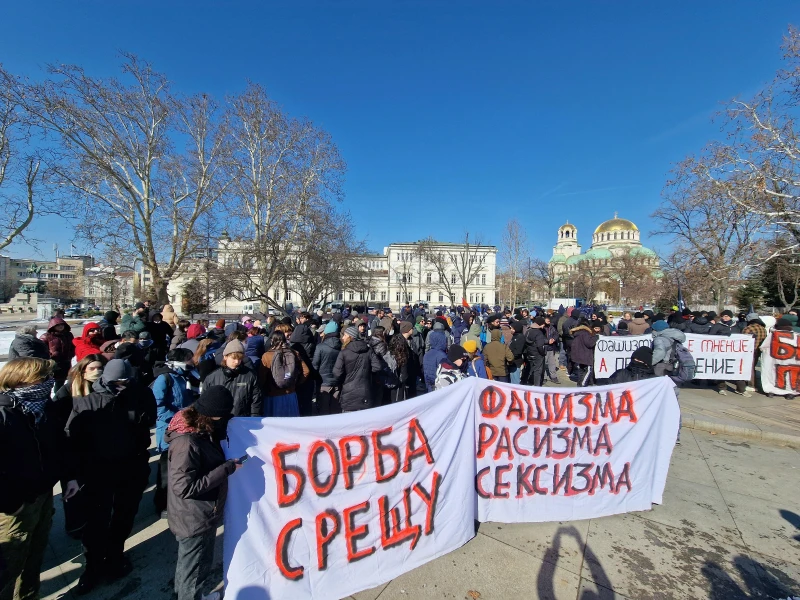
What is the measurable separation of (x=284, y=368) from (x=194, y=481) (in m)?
2.24

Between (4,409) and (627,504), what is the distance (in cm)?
491

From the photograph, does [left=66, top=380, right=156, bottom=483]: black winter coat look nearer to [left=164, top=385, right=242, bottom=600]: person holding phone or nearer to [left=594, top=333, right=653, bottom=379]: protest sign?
[left=164, top=385, right=242, bottom=600]: person holding phone

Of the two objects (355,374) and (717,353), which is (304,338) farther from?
(717,353)

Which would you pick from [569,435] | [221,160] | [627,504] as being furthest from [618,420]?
A: [221,160]

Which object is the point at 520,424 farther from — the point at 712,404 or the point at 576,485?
the point at 712,404

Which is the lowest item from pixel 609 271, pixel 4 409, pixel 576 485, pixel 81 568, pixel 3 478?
pixel 81 568

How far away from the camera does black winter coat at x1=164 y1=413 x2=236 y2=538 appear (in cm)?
209

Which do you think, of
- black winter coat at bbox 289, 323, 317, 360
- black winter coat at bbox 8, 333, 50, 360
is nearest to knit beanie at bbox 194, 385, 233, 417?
black winter coat at bbox 8, 333, 50, 360

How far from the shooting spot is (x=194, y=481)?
2.11 metres

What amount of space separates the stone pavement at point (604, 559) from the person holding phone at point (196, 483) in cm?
55

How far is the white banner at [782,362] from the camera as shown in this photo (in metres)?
7.46

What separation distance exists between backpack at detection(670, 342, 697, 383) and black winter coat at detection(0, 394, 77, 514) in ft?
21.5

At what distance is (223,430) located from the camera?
251cm

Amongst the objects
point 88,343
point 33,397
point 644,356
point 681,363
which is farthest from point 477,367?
point 88,343
